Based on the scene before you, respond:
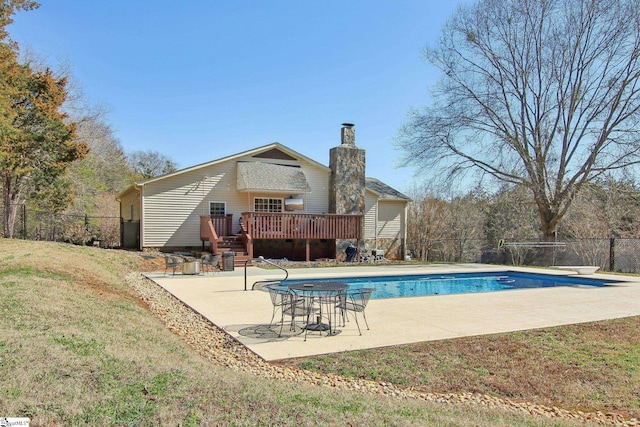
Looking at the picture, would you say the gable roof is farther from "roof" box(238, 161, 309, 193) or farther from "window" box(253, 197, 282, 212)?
"window" box(253, 197, 282, 212)

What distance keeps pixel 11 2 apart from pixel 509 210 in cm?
2997

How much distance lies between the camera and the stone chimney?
827 inches

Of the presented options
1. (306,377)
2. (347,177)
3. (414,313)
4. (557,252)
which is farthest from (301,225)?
(557,252)

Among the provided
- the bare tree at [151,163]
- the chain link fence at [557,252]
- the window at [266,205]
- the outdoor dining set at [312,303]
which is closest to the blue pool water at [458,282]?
the chain link fence at [557,252]

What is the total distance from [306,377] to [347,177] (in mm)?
17237

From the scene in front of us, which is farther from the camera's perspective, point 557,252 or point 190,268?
point 557,252

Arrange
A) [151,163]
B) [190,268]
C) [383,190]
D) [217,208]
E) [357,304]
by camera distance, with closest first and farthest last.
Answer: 1. [357,304]
2. [190,268]
3. [217,208]
4. [383,190]
5. [151,163]

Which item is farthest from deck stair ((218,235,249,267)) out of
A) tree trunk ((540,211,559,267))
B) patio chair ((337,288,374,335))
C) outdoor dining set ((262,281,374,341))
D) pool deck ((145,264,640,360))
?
tree trunk ((540,211,559,267))

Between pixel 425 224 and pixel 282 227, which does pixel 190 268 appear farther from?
pixel 425 224

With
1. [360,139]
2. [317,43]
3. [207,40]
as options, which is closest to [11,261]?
[207,40]

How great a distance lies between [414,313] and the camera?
7.68 m

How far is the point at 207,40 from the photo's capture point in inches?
623

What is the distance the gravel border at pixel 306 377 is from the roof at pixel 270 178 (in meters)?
12.2

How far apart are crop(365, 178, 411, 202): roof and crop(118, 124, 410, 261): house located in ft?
1.13
